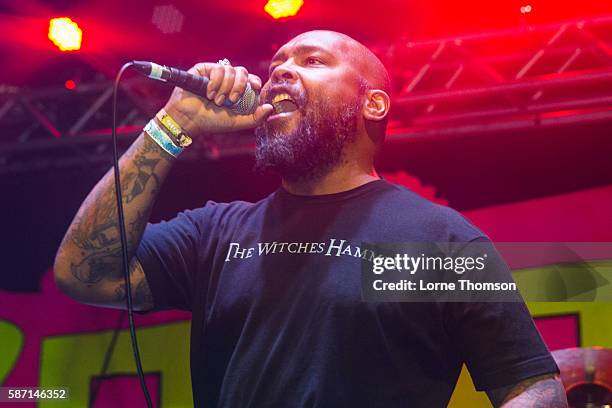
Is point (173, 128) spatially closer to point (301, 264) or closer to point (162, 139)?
point (162, 139)

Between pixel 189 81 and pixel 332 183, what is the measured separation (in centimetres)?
41

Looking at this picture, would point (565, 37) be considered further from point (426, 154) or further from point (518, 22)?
point (426, 154)

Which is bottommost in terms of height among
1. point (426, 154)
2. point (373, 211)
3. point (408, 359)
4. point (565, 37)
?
point (408, 359)

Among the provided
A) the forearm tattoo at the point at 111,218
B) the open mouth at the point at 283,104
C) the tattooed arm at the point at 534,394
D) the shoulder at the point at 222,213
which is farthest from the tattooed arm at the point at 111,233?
the tattooed arm at the point at 534,394

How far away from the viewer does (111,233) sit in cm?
141

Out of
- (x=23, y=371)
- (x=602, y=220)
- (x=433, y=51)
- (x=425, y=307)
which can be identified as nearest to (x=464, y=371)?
(x=602, y=220)

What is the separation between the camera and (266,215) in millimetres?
1486

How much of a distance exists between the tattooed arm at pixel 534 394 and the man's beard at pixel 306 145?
60 cm

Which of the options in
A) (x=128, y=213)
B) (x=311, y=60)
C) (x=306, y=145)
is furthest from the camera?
(x=311, y=60)

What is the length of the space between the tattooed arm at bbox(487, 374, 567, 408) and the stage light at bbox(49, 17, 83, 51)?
2.24 m

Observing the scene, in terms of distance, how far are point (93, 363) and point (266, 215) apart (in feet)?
5.88

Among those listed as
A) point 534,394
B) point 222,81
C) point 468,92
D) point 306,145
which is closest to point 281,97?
A: point 306,145

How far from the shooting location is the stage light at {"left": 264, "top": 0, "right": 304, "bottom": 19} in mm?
2703

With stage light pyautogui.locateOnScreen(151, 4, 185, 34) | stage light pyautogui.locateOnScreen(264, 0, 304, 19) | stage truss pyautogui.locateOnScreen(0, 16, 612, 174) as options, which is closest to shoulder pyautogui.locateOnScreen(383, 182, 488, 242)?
stage truss pyautogui.locateOnScreen(0, 16, 612, 174)
